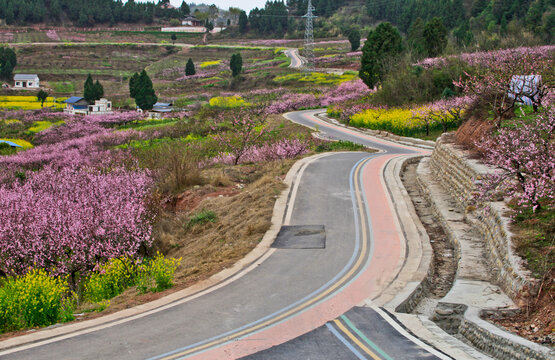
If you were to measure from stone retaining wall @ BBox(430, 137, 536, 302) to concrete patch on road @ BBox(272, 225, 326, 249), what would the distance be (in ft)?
14.0

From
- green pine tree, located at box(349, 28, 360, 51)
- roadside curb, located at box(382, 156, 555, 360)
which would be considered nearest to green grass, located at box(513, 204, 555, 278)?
roadside curb, located at box(382, 156, 555, 360)

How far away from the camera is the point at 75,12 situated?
7008 inches

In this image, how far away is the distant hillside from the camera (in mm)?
167250

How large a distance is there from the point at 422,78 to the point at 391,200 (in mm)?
29928

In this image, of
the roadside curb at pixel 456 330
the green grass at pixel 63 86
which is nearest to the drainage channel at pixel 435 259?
the roadside curb at pixel 456 330

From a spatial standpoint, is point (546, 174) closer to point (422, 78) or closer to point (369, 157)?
point (369, 157)

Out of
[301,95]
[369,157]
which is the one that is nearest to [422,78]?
[369,157]

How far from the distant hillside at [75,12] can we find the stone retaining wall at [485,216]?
167m

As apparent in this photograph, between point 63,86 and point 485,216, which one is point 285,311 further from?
point 63,86

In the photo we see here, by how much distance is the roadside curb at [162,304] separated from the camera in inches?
418

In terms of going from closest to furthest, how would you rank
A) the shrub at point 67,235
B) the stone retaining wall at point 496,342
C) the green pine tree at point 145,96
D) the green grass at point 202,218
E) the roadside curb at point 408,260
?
1. the stone retaining wall at point 496,342
2. the roadside curb at point 408,260
3. the shrub at point 67,235
4. the green grass at point 202,218
5. the green pine tree at point 145,96

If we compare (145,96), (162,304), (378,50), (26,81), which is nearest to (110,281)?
(162,304)

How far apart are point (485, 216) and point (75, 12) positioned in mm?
181823

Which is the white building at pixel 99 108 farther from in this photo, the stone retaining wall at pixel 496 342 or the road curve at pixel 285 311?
the stone retaining wall at pixel 496 342
